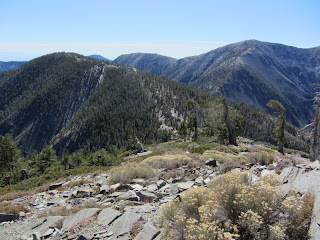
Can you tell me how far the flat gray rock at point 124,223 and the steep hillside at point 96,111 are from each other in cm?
9893

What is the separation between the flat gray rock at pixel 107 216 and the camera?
20.9 feet

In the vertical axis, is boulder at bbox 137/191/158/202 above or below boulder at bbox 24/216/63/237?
above

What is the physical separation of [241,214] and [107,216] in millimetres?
4489

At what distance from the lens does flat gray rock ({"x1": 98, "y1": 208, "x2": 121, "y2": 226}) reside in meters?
6.38

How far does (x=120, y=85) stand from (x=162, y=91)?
40082 mm

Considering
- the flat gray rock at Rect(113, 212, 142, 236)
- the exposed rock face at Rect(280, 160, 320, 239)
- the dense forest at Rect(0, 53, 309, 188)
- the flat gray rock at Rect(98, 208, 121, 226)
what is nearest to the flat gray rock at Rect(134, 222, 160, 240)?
the flat gray rock at Rect(113, 212, 142, 236)

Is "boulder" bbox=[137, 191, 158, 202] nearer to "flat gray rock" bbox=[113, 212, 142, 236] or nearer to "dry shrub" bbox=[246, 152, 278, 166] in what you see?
"flat gray rock" bbox=[113, 212, 142, 236]

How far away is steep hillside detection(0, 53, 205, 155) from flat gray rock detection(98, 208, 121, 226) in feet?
322

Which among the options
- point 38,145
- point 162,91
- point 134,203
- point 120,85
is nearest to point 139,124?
point 162,91

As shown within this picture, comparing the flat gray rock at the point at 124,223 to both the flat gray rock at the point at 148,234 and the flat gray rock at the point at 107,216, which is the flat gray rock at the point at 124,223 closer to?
the flat gray rock at the point at 107,216

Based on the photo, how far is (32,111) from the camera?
173000 mm

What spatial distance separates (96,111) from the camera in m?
148

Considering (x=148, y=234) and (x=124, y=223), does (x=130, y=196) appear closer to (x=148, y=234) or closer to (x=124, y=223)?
(x=124, y=223)

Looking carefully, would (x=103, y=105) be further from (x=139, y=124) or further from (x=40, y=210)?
(x=40, y=210)
